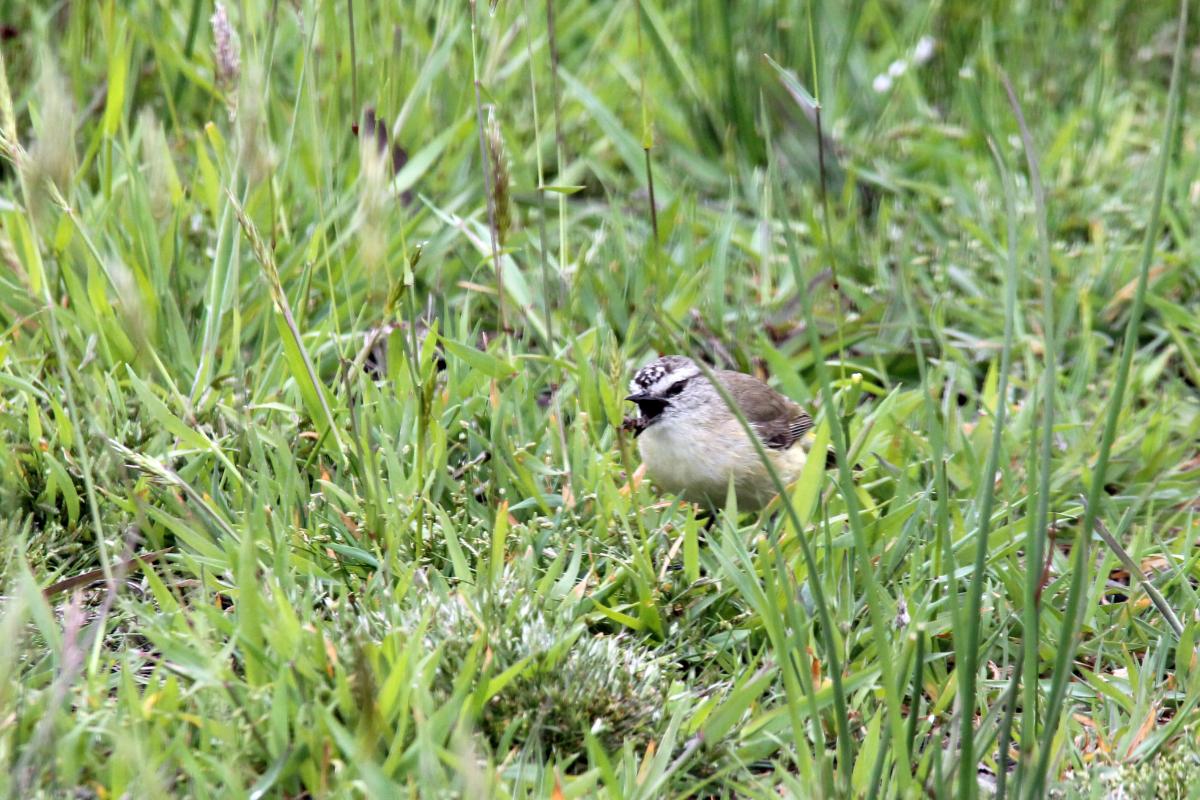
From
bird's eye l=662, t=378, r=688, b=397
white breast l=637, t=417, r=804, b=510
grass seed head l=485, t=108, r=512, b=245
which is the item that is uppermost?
grass seed head l=485, t=108, r=512, b=245

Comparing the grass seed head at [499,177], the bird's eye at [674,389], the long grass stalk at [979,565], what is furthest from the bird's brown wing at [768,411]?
the long grass stalk at [979,565]

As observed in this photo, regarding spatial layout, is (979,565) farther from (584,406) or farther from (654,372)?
(654,372)

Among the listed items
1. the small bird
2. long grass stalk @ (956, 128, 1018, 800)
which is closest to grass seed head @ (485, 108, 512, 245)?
the small bird

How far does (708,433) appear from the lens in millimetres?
4473

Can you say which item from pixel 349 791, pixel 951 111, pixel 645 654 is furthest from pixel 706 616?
pixel 951 111

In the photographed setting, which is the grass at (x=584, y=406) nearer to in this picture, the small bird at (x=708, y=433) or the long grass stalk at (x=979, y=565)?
the long grass stalk at (x=979, y=565)

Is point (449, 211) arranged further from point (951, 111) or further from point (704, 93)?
point (951, 111)

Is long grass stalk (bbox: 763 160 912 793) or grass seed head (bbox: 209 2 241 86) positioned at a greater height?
grass seed head (bbox: 209 2 241 86)

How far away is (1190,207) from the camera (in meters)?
5.86

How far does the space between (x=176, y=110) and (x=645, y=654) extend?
3.51m

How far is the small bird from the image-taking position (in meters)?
4.34

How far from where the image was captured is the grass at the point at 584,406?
2781 millimetres

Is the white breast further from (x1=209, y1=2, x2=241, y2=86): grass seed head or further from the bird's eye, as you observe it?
(x1=209, y1=2, x2=241, y2=86): grass seed head

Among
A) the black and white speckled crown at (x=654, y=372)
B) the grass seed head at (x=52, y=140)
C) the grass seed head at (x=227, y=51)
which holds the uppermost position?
the grass seed head at (x=227, y=51)
